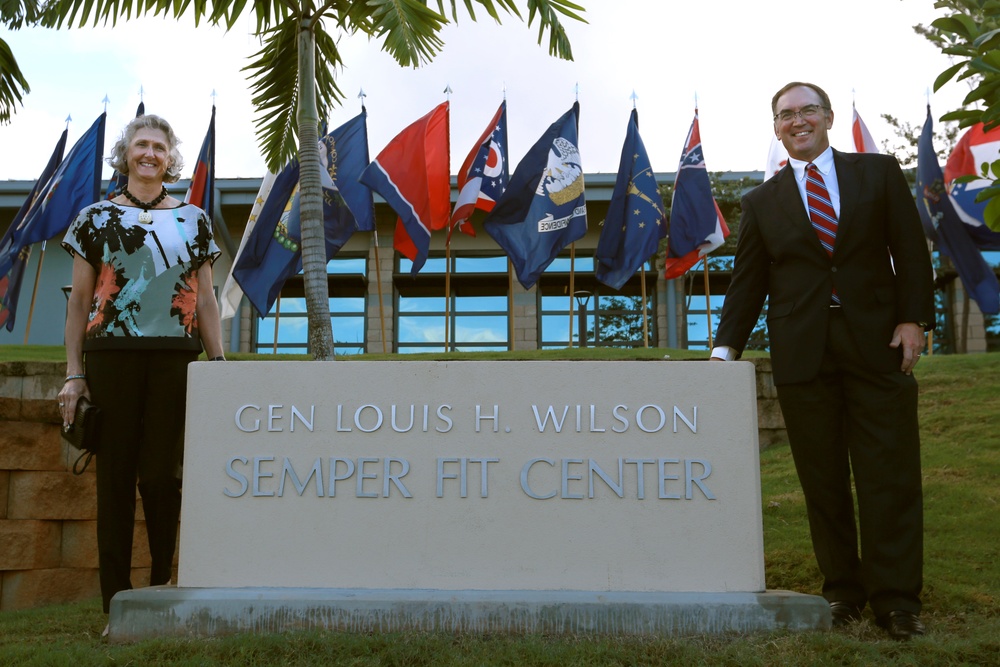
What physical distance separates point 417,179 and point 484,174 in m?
0.88

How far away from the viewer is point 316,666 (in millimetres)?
2441

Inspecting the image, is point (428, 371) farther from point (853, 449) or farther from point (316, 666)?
point (853, 449)

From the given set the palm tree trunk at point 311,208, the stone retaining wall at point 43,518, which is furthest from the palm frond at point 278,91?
the stone retaining wall at point 43,518

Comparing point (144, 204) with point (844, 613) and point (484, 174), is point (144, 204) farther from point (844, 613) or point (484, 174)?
point (484, 174)

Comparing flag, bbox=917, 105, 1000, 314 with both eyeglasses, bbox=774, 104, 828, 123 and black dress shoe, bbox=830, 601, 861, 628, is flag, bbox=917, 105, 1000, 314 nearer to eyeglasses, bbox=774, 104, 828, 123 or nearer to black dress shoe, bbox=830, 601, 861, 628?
eyeglasses, bbox=774, 104, 828, 123

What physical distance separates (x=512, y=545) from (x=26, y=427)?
10.8 feet

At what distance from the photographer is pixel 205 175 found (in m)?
11.9

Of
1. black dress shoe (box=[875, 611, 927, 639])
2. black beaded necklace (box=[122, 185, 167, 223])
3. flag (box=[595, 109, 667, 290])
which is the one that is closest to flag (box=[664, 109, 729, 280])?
flag (box=[595, 109, 667, 290])

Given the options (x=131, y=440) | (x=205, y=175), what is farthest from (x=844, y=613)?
(x=205, y=175)

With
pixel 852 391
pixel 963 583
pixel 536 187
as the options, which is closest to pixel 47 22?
pixel 536 187

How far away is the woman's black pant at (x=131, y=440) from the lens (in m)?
3.06

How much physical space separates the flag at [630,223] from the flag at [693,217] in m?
0.43

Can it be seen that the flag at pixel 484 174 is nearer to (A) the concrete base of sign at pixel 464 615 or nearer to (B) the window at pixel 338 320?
(B) the window at pixel 338 320

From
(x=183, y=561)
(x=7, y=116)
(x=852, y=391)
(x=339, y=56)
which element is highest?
(x=339, y=56)
